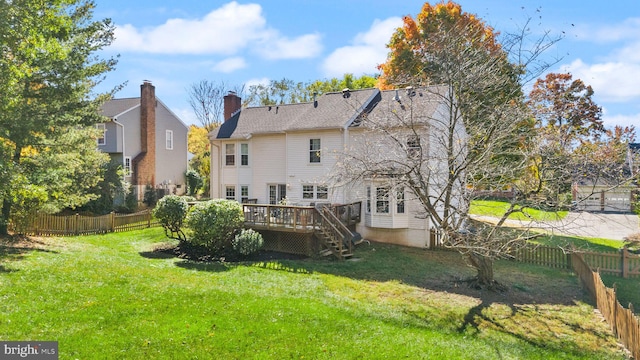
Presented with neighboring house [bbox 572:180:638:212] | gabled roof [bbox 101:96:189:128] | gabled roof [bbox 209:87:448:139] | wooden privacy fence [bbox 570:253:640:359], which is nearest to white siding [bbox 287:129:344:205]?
gabled roof [bbox 209:87:448:139]

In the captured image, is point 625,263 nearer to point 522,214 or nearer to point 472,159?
point 522,214

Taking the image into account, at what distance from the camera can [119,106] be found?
32.0 meters

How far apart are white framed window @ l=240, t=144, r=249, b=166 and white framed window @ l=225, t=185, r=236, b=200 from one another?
1.79m

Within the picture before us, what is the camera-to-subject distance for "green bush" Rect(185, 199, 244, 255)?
15141 millimetres

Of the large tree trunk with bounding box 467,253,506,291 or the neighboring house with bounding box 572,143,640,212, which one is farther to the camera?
the large tree trunk with bounding box 467,253,506,291

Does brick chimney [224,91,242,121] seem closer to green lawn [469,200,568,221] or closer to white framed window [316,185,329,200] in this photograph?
white framed window [316,185,329,200]

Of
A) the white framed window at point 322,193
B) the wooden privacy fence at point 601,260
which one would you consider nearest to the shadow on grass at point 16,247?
the white framed window at point 322,193

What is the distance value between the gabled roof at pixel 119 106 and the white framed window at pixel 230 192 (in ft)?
42.5

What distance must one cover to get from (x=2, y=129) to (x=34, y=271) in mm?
5452

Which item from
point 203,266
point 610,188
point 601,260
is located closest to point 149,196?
point 203,266

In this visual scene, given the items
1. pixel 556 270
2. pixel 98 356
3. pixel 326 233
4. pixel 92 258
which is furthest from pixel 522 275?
pixel 92 258

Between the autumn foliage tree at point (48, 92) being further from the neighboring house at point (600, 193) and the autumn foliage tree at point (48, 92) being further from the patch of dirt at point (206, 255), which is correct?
the neighboring house at point (600, 193)

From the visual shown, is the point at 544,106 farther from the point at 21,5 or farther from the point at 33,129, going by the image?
the point at 33,129

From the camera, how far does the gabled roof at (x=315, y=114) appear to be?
2003cm
